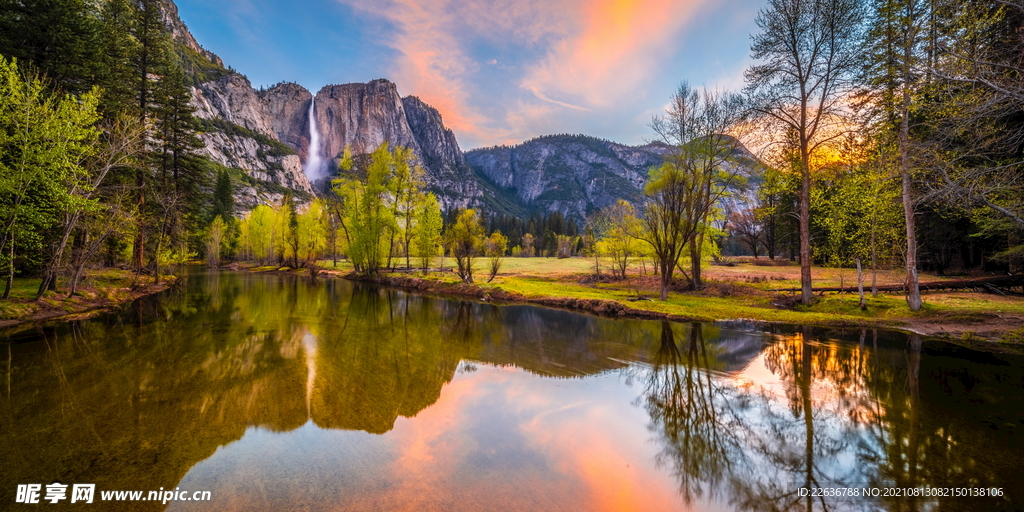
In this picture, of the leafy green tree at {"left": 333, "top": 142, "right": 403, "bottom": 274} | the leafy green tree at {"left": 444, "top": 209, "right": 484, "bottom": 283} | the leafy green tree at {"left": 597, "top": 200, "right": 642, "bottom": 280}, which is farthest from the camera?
the leafy green tree at {"left": 333, "top": 142, "right": 403, "bottom": 274}

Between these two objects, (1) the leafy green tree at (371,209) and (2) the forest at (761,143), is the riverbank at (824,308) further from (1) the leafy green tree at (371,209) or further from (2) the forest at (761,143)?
(1) the leafy green tree at (371,209)

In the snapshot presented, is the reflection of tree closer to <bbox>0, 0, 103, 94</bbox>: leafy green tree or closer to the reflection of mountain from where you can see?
the reflection of mountain

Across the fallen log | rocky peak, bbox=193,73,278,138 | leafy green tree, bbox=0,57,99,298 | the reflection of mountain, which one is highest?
rocky peak, bbox=193,73,278,138

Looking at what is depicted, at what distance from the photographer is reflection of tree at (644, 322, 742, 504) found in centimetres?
519

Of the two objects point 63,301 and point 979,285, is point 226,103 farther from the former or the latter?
point 979,285

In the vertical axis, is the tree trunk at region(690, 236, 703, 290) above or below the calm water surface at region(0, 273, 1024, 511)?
above

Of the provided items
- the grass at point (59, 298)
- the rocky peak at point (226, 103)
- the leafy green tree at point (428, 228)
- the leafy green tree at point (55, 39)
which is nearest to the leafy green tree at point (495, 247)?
the leafy green tree at point (428, 228)

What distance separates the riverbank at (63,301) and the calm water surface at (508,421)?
3612 mm

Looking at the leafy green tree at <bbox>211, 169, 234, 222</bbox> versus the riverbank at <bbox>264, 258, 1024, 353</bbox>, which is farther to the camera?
the leafy green tree at <bbox>211, 169, 234, 222</bbox>

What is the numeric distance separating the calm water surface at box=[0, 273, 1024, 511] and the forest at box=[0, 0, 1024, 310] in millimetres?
5619

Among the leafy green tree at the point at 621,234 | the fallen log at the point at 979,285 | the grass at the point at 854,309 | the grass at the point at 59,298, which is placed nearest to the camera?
the grass at the point at 854,309

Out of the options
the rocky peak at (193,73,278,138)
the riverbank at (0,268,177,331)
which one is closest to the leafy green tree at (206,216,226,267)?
the riverbank at (0,268,177,331)

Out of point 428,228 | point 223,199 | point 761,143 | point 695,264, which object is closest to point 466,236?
point 428,228

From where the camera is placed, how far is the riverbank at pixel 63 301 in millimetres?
14430
